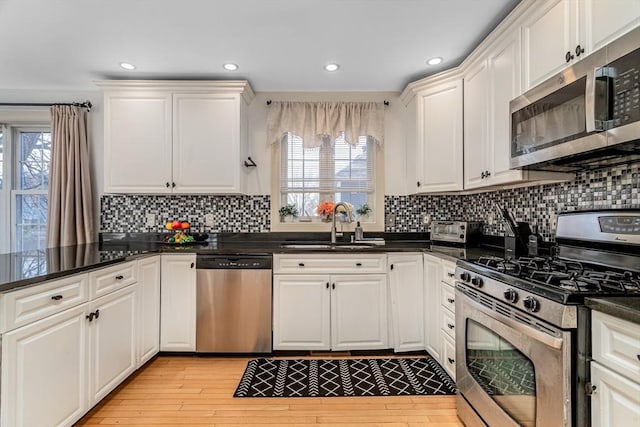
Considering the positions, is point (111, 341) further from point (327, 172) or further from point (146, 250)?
point (327, 172)

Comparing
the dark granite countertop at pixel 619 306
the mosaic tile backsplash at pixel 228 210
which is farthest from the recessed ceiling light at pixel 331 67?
the dark granite countertop at pixel 619 306


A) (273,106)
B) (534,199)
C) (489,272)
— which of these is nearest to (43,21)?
(273,106)

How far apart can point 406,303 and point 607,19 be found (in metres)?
2.09

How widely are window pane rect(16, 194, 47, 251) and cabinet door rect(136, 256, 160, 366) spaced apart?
66.4 inches

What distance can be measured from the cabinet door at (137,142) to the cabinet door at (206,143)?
99 millimetres

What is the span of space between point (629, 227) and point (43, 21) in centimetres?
353

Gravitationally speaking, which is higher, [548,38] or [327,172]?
[548,38]

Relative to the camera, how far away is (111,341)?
2039 millimetres

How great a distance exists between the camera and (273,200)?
3.37 meters

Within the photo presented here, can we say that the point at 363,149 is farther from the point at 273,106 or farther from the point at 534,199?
the point at 534,199

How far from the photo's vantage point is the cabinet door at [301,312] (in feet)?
8.80

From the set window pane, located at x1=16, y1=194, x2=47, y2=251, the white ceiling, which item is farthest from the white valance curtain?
window pane, located at x1=16, y1=194, x2=47, y2=251

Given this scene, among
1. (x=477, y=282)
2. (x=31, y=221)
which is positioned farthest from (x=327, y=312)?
(x=31, y=221)

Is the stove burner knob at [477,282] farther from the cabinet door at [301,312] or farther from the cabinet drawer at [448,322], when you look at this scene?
the cabinet door at [301,312]
